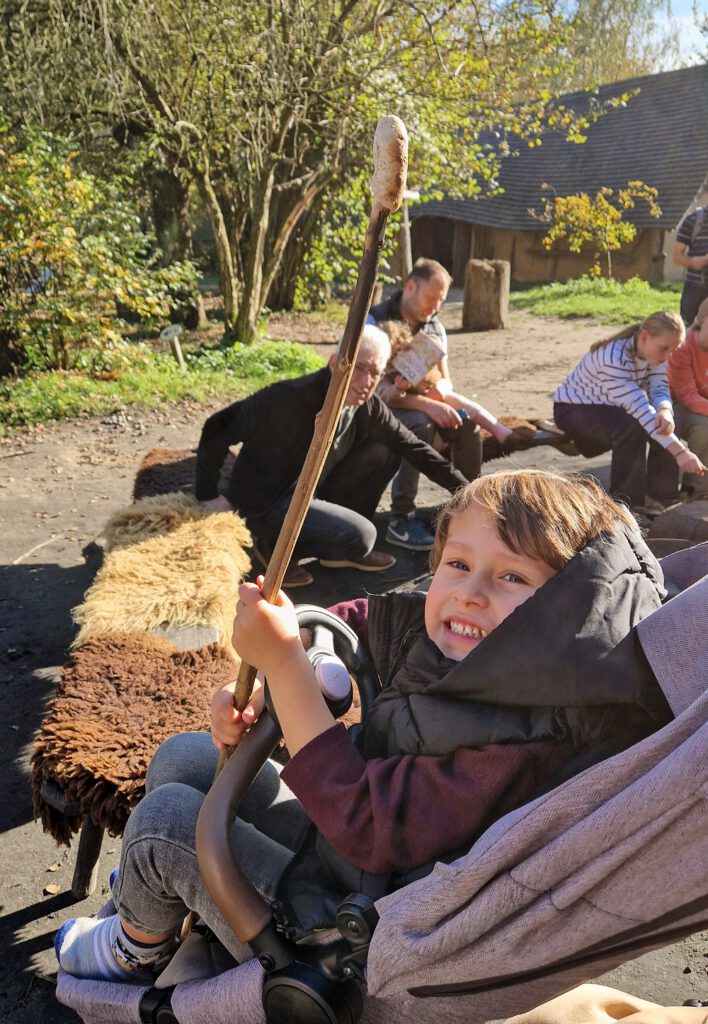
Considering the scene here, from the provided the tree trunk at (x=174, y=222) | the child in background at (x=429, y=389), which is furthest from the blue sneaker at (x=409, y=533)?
the tree trunk at (x=174, y=222)

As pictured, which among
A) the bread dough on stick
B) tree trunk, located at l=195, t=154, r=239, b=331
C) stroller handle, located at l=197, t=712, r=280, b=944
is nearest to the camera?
the bread dough on stick

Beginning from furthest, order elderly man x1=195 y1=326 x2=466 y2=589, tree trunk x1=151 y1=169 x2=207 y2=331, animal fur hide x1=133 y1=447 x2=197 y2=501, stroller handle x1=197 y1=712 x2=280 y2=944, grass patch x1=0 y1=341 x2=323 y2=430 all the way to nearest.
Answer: tree trunk x1=151 y1=169 x2=207 y2=331 < grass patch x1=0 y1=341 x2=323 y2=430 < animal fur hide x1=133 y1=447 x2=197 y2=501 < elderly man x1=195 y1=326 x2=466 y2=589 < stroller handle x1=197 y1=712 x2=280 y2=944

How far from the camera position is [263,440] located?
4098 mm

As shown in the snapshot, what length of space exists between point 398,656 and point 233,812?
466 millimetres

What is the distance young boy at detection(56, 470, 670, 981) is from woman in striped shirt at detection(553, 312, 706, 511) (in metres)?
3.56

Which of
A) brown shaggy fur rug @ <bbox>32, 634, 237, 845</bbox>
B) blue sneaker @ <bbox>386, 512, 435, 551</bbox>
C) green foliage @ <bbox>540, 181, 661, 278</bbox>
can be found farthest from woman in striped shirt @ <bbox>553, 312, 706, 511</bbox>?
green foliage @ <bbox>540, 181, 661, 278</bbox>

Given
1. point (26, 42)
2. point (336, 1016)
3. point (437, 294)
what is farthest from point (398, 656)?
point (26, 42)

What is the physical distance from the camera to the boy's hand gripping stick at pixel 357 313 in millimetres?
1050

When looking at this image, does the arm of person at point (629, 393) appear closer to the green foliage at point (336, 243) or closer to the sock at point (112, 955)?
the sock at point (112, 955)

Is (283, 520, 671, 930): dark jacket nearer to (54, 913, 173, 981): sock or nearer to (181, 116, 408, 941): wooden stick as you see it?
(181, 116, 408, 941): wooden stick

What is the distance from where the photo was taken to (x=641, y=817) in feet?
3.56

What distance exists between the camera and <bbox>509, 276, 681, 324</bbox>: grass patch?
1530cm

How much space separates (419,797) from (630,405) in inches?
161

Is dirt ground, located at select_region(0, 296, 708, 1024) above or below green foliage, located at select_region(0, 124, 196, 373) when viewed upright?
below
